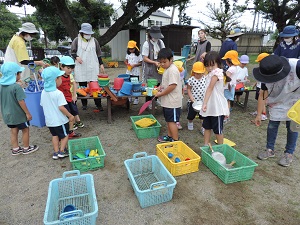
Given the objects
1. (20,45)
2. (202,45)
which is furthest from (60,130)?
(202,45)

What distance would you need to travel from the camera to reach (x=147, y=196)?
2.21 metres

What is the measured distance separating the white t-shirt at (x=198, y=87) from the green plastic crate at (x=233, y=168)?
3.58ft

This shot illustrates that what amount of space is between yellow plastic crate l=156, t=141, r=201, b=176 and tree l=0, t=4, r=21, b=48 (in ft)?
82.9

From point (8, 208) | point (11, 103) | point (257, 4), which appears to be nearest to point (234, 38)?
point (11, 103)

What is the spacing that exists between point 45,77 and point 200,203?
7.86ft

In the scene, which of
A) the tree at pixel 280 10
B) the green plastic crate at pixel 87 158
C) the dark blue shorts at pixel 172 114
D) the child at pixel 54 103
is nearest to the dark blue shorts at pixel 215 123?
the dark blue shorts at pixel 172 114

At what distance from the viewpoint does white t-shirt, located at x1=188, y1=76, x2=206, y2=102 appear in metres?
3.82

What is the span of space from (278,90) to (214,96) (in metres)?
0.78

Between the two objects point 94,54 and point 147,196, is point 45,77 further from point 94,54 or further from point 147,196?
point 94,54

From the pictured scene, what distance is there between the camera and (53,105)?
9.25ft

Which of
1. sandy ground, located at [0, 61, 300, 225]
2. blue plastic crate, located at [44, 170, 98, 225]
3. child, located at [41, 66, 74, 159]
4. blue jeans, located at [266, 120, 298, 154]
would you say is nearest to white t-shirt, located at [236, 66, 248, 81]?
sandy ground, located at [0, 61, 300, 225]

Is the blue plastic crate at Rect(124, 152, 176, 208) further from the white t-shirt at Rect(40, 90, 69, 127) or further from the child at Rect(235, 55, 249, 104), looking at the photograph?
the child at Rect(235, 55, 249, 104)

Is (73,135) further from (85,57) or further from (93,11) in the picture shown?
(93,11)

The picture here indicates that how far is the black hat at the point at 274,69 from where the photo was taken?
2361 mm
